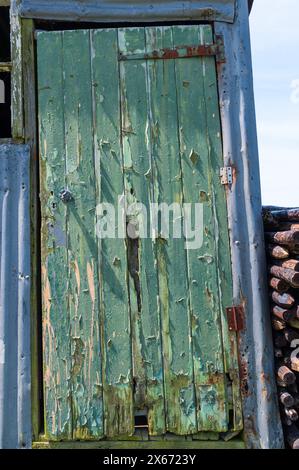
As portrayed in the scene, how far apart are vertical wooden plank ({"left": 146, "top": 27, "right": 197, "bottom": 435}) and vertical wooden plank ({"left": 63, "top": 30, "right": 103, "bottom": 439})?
0.43 metres

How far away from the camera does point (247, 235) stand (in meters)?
2.84

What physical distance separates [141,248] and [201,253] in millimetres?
398

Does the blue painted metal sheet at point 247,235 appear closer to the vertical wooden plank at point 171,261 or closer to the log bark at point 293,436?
the log bark at point 293,436

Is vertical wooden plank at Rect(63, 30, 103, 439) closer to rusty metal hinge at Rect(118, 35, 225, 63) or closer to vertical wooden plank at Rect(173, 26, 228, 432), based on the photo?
rusty metal hinge at Rect(118, 35, 225, 63)

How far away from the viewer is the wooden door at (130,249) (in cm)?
272

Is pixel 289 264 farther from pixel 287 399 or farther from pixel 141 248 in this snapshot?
pixel 141 248

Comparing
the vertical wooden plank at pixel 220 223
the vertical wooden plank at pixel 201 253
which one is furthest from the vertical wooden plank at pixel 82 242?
the vertical wooden plank at pixel 220 223

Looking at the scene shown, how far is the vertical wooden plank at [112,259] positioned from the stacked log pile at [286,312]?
3.10 feet

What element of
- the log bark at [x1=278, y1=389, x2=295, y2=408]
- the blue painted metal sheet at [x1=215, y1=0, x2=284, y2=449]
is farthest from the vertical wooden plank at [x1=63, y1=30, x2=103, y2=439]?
the log bark at [x1=278, y1=389, x2=295, y2=408]

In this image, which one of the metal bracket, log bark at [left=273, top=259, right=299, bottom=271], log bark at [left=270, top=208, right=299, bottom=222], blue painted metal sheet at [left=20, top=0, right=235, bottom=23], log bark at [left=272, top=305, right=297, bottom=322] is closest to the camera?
log bark at [left=273, top=259, right=299, bottom=271]

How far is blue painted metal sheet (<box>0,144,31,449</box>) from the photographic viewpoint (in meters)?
2.74


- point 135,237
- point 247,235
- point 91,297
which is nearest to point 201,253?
point 247,235

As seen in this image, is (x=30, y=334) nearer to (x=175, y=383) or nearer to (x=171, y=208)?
(x=175, y=383)
